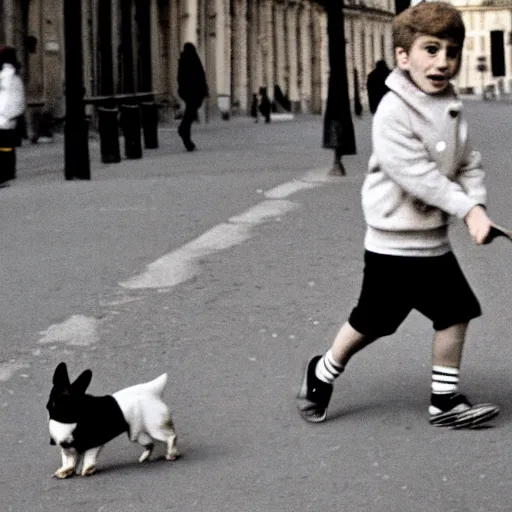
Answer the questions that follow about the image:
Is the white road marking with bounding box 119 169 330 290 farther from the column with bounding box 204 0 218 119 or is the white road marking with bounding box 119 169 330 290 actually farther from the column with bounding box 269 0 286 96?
the column with bounding box 269 0 286 96

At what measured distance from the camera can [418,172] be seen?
6.83 meters

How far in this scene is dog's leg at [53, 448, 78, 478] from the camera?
636 cm

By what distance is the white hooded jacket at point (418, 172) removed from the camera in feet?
22.4

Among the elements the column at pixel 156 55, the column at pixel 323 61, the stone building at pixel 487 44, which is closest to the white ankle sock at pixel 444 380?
the column at pixel 156 55

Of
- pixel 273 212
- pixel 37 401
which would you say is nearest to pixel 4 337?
pixel 37 401

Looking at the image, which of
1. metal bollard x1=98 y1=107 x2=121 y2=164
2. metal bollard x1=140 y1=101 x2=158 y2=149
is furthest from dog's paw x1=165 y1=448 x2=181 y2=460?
metal bollard x1=140 y1=101 x2=158 y2=149

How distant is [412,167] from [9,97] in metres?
17.2

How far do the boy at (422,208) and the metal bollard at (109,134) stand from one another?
66.6 feet

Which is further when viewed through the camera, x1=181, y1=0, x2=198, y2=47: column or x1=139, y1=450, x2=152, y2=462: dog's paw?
x1=181, y1=0, x2=198, y2=47: column

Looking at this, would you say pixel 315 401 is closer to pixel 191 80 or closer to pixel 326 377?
pixel 326 377

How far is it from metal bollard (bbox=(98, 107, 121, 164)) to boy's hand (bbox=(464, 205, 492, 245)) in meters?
20.7

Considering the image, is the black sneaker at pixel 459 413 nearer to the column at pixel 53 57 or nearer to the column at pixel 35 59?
the column at pixel 35 59

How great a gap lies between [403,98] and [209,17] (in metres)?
57.1

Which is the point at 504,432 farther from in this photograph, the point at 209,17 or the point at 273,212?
the point at 209,17
